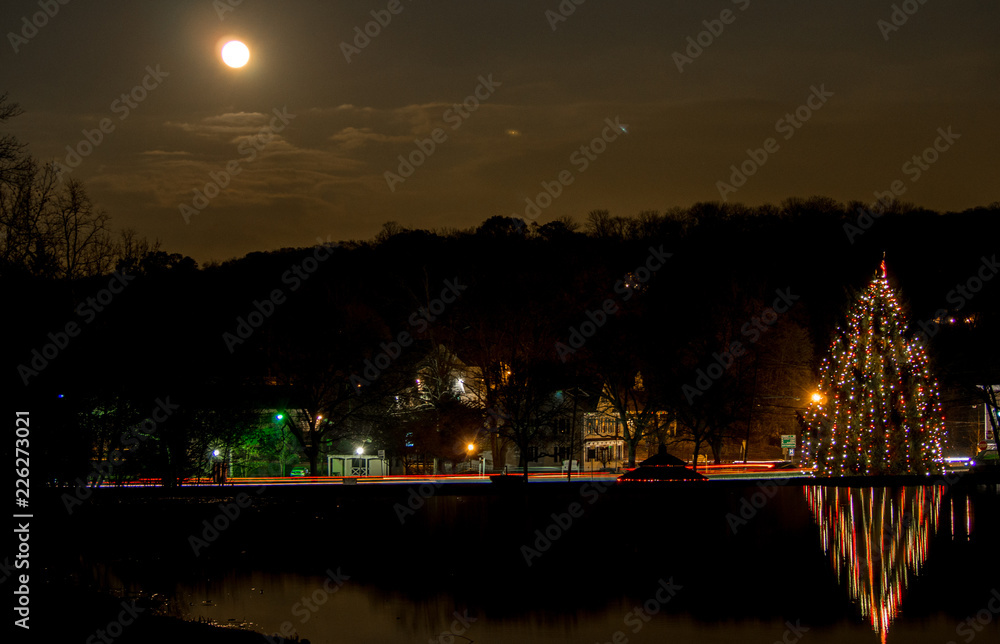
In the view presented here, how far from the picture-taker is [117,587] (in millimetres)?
21234

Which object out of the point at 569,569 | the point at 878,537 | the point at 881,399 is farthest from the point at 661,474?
the point at 569,569

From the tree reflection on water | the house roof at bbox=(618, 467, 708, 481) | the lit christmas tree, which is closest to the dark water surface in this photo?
the tree reflection on water

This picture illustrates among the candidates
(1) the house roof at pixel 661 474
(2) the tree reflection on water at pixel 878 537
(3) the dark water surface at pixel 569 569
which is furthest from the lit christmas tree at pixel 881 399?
(3) the dark water surface at pixel 569 569

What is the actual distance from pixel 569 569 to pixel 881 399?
27.2 m

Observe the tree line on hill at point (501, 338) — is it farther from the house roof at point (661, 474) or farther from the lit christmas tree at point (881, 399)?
the lit christmas tree at point (881, 399)

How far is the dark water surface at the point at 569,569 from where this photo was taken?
709 inches

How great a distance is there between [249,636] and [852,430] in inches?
1499

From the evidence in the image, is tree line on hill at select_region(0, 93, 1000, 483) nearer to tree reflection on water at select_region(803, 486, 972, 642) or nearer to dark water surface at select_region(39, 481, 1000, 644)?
dark water surface at select_region(39, 481, 1000, 644)

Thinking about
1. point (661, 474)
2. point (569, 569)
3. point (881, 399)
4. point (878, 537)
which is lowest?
point (569, 569)

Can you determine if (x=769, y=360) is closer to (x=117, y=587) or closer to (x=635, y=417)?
(x=635, y=417)

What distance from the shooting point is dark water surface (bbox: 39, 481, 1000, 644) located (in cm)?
1802

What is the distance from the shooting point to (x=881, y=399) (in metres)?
45.9

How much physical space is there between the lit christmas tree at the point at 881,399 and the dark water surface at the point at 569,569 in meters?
6.91

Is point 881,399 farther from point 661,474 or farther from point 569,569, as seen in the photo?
point 569,569
